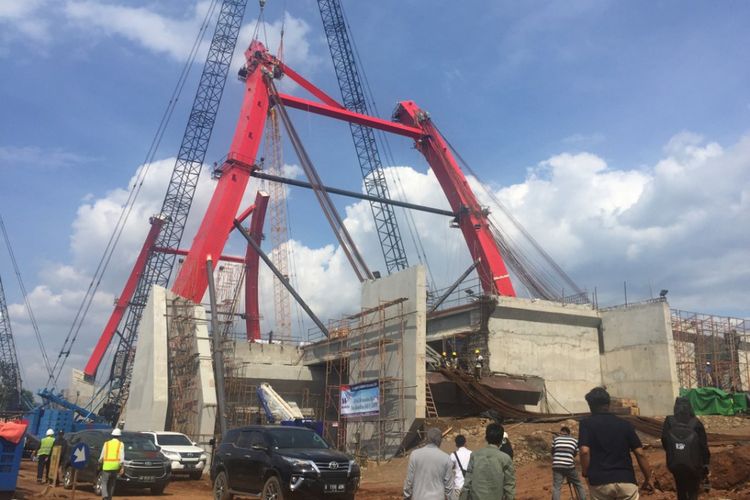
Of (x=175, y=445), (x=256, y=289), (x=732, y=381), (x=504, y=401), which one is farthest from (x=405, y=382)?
(x=256, y=289)

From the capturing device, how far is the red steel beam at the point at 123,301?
6569cm

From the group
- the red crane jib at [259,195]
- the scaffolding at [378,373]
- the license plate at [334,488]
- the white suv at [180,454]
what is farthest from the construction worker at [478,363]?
the license plate at [334,488]

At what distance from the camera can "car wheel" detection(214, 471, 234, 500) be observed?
1393cm

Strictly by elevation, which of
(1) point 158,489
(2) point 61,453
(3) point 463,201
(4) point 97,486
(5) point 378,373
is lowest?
(1) point 158,489

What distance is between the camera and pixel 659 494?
42.3 feet

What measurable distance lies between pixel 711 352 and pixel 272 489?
3361 cm

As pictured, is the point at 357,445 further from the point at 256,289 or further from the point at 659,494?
the point at 256,289

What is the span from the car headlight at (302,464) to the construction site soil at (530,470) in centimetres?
456

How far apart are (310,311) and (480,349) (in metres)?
10.9

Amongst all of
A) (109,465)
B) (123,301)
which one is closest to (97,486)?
(109,465)

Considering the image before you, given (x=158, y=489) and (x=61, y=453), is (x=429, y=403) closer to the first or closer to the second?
(x=158, y=489)

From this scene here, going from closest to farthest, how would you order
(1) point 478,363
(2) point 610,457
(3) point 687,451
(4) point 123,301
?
1. (2) point 610,457
2. (3) point 687,451
3. (1) point 478,363
4. (4) point 123,301

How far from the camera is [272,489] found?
41.1ft

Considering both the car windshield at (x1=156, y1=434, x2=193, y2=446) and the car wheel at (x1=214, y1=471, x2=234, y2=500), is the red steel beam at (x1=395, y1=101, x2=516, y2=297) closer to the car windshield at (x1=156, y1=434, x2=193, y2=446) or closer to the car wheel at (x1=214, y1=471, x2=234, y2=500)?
the car windshield at (x1=156, y1=434, x2=193, y2=446)
